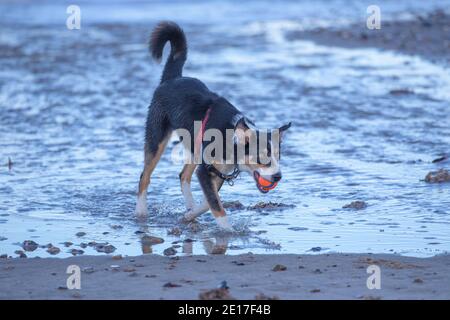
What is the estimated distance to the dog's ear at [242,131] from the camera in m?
7.76

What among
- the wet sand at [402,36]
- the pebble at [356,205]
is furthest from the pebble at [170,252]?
the wet sand at [402,36]

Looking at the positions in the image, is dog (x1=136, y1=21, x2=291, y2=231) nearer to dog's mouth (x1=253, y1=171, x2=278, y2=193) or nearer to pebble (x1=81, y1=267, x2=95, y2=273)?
dog's mouth (x1=253, y1=171, x2=278, y2=193)

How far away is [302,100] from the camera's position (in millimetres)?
15195

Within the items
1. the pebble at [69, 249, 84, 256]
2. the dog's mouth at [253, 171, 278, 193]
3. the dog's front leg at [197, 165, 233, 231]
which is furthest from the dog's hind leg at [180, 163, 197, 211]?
the pebble at [69, 249, 84, 256]

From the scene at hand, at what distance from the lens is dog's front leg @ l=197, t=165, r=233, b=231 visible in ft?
26.9

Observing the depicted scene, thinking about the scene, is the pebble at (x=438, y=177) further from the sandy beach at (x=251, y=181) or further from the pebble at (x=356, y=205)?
the pebble at (x=356, y=205)

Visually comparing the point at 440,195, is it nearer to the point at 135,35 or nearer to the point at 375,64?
the point at 375,64

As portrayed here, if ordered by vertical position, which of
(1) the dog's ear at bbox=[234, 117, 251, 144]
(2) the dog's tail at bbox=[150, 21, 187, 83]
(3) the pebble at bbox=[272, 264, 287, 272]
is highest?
(2) the dog's tail at bbox=[150, 21, 187, 83]

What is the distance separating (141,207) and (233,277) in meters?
2.70

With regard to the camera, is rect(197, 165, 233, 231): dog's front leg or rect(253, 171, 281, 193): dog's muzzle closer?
rect(253, 171, 281, 193): dog's muzzle

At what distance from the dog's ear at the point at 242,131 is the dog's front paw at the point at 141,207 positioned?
1.56m

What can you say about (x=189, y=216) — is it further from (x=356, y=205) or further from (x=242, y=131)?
(x=356, y=205)

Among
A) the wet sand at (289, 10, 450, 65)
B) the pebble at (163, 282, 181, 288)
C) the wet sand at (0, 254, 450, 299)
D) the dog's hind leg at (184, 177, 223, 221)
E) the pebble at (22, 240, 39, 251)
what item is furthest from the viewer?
the wet sand at (289, 10, 450, 65)

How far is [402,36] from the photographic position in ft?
72.8
